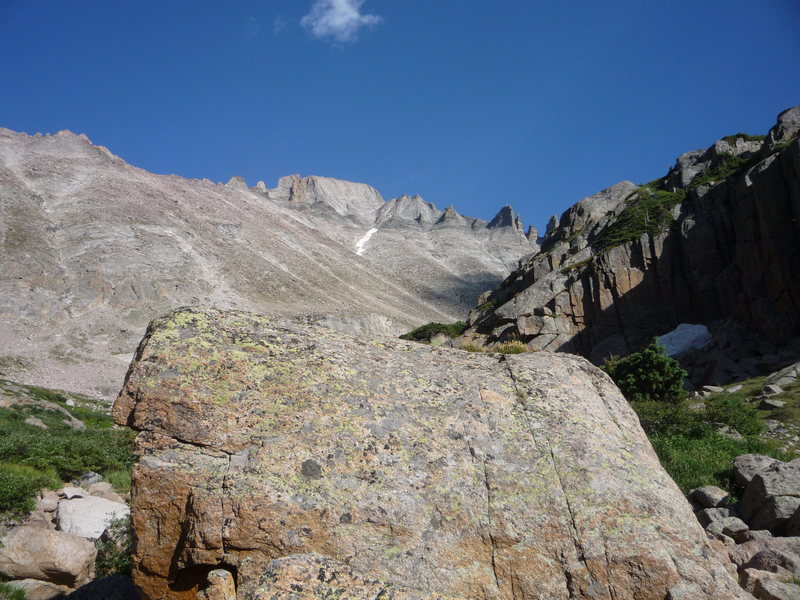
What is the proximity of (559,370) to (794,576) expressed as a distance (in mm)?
3603

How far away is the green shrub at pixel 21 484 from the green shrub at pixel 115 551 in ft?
7.90

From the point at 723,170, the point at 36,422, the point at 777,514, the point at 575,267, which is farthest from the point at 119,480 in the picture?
the point at 723,170

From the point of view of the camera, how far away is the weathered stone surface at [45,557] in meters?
7.72

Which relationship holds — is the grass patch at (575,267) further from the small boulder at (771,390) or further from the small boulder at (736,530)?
the small boulder at (736,530)

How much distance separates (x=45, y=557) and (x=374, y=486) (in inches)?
262

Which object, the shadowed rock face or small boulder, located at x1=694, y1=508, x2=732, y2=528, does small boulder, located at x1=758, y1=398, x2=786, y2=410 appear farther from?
the shadowed rock face

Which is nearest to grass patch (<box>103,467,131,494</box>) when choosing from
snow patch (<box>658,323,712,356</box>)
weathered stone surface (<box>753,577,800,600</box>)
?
weathered stone surface (<box>753,577,800,600</box>)

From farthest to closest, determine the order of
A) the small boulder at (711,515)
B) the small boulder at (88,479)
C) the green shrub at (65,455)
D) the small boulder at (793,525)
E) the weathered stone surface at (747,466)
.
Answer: the green shrub at (65,455)
the small boulder at (88,479)
the weathered stone surface at (747,466)
the small boulder at (711,515)
the small boulder at (793,525)

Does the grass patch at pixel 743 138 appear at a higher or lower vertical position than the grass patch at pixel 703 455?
higher

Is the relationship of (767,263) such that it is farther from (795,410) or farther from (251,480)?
(251,480)

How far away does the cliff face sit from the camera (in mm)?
40094

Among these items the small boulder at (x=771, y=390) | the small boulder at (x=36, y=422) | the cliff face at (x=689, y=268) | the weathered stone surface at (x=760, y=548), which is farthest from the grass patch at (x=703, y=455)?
the cliff face at (x=689, y=268)

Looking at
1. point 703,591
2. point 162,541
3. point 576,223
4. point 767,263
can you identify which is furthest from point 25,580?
point 576,223

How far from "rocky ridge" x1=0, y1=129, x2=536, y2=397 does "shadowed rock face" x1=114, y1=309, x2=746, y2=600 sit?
40605 mm
